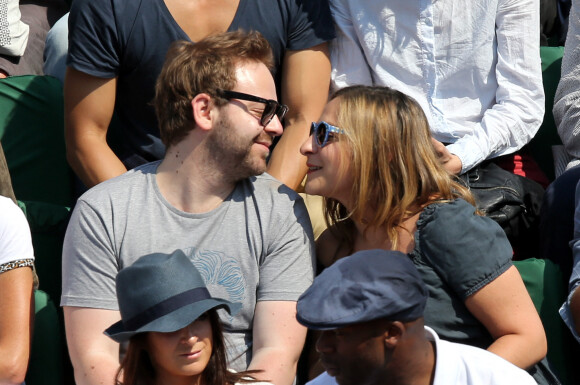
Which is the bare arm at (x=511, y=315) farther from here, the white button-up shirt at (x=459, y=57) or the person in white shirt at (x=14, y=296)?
the person in white shirt at (x=14, y=296)

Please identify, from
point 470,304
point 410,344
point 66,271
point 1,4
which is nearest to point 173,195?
point 66,271

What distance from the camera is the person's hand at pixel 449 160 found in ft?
10.6

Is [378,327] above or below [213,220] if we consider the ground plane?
above

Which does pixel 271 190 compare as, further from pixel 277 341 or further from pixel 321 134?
pixel 277 341

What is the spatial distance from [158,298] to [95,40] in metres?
1.45

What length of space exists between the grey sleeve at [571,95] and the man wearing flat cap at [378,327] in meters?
1.72

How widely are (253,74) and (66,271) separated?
2.83ft

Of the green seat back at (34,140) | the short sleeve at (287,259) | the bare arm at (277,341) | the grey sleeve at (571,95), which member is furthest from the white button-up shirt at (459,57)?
the green seat back at (34,140)

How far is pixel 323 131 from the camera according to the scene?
2.88 metres

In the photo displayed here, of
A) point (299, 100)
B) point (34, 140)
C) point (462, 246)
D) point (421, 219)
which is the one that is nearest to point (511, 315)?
point (462, 246)

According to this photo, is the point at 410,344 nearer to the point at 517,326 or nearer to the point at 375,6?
the point at 517,326

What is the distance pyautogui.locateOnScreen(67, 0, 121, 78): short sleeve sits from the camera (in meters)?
3.46

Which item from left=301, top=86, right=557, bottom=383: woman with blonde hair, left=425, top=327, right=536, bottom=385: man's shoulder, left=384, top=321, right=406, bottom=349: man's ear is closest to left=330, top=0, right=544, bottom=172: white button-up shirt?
left=301, top=86, right=557, bottom=383: woman with blonde hair

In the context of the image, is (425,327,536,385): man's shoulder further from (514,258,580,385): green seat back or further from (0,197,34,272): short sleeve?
(0,197,34,272): short sleeve
